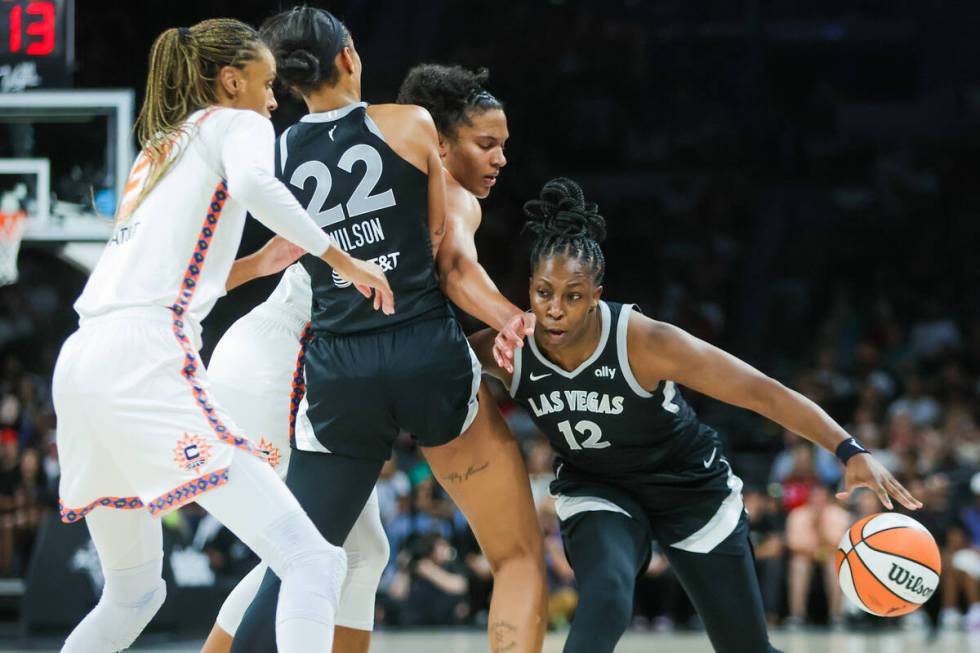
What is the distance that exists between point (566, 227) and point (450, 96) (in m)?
0.57

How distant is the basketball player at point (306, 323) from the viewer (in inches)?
155

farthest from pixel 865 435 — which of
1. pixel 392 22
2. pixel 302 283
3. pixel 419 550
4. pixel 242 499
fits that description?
pixel 242 499

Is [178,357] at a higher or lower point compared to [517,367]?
higher

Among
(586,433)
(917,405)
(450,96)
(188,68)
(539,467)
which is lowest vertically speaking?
(539,467)

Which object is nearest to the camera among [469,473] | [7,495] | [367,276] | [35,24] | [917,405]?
[367,276]

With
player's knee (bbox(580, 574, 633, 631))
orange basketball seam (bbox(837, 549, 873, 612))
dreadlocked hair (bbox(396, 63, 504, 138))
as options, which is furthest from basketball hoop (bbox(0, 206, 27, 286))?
orange basketball seam (bbox(837, 549, 873, 612))

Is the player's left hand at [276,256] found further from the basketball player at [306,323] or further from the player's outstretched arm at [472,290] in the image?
the player's outstretched arm at [472,290]

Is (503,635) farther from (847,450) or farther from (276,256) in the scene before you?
(276,256)

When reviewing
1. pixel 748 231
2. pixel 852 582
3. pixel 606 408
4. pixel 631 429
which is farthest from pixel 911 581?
pixel 748 231

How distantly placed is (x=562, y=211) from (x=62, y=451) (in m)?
1.61

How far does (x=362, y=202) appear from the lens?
3.61m

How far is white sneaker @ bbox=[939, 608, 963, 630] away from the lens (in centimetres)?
891

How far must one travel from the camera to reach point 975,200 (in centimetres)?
1366

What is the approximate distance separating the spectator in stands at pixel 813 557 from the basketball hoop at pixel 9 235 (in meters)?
5.46
